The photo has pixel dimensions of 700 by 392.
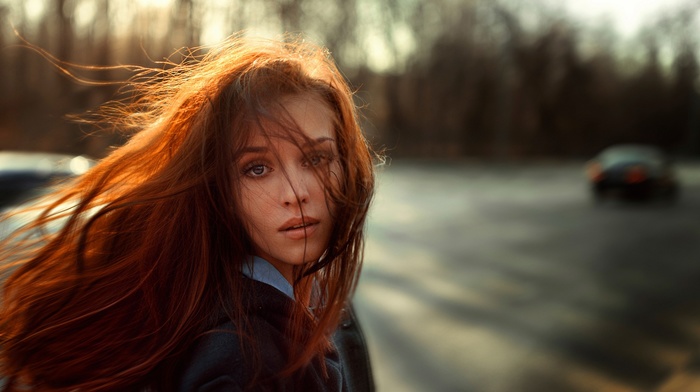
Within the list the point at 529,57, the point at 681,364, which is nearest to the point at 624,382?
the point at 681,364

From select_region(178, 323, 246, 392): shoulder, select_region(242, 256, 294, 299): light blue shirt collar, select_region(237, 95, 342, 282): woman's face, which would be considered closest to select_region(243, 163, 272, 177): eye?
select_region(237, 95, 342, 282): woman's face

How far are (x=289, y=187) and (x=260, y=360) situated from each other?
33cm

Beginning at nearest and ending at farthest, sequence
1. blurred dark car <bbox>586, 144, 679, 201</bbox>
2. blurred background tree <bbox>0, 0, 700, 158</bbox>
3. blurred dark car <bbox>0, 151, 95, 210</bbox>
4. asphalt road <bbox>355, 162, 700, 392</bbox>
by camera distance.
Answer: blurred dark car <bbox>0, 151, 95, 210</bbox> → asphalt road <bbox>355, 162, 700, 392</bbox> → blurred dark car <bbox>586, 144, 679, 201</bbox> → blurred background tree <bbox>0, 0, 700, 158</bbox>

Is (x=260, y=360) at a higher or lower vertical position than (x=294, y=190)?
lower

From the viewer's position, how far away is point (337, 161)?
1.35m

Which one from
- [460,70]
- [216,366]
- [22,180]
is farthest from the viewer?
[460,70]

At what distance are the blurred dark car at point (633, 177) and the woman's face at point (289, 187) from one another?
19.3m

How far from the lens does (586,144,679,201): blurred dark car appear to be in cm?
1922

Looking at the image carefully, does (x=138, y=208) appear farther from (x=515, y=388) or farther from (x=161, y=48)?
(x=161, y=48)

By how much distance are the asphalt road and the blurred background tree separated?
42.0ft

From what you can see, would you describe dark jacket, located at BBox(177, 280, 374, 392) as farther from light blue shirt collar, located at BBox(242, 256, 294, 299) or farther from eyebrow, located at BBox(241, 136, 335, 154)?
eyebrow, located at BBox(241, 136, 335, 154)

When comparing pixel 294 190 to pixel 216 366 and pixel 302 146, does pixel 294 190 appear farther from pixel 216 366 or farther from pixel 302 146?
pixel 216 366

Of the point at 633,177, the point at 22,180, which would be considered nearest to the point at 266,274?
the point at 22,180

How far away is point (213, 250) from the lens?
4.16 ft
